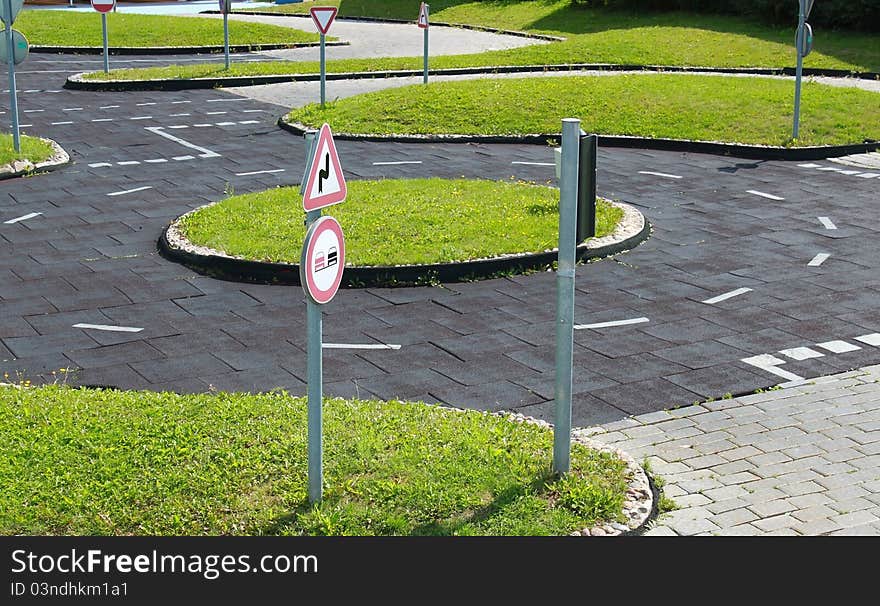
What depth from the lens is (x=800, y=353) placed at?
381 inches

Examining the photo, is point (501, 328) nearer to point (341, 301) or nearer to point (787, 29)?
point (341, 301)

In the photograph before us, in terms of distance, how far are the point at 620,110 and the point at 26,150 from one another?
9.79 meters

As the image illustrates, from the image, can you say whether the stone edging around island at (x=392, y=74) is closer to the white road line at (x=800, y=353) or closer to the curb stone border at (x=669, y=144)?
the curb stone border at (x=669, y=144)

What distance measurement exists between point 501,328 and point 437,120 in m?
10.6

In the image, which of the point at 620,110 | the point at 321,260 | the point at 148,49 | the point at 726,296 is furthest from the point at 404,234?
the point at 148,49

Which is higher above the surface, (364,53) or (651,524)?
(364,53)

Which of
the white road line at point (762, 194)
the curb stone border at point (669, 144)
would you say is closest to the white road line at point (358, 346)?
the white road line at point (762, 194)

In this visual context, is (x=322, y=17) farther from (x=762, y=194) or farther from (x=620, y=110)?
(x=762, y=194)

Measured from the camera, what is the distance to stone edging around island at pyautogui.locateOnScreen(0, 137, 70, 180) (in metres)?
16.5

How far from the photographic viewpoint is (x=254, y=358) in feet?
31.2

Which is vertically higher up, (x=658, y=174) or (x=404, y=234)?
(x=658, y=174)

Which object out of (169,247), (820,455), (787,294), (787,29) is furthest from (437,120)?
(787,29)

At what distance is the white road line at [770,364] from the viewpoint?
916 centimetres

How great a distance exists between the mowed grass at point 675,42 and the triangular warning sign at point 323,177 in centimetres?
2246
